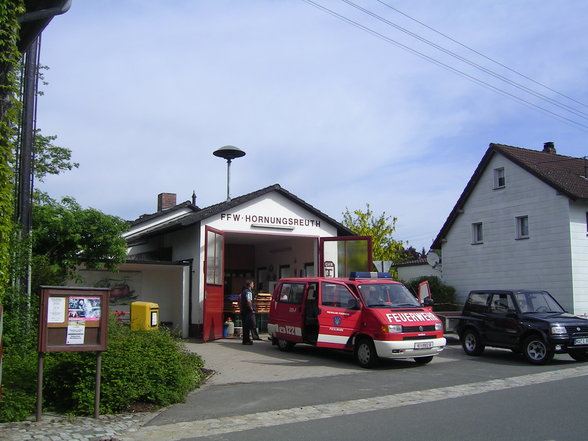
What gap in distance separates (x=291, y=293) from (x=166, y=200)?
23.9m

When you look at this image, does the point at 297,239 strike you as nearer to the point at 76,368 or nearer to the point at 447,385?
the point at 447,385

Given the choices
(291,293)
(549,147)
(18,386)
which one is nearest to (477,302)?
(291,293)

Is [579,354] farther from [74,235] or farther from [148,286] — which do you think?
[148,286]

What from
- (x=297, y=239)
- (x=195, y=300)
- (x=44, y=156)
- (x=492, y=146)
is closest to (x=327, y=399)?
(x=195, y=300)

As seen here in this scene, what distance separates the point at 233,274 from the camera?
88.7ft

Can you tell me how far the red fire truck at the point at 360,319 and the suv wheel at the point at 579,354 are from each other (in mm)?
3118

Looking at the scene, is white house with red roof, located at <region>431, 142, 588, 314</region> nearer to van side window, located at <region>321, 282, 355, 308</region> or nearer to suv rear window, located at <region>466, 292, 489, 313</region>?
suv rear window, located at <region>466, 292, 489, 313</region>

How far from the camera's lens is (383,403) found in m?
9.23

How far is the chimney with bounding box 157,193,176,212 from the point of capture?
3797 centimetres

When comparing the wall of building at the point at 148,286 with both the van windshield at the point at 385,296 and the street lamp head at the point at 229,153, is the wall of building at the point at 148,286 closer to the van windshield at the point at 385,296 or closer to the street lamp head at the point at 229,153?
the street lamp head at the point at 229,153

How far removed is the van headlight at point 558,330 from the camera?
13.6 m

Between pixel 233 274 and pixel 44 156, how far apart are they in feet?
32.3

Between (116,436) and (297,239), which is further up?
(297,239)

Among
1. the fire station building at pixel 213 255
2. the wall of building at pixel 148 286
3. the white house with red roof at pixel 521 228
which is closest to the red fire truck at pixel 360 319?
the fire station building at pixel 213 255
